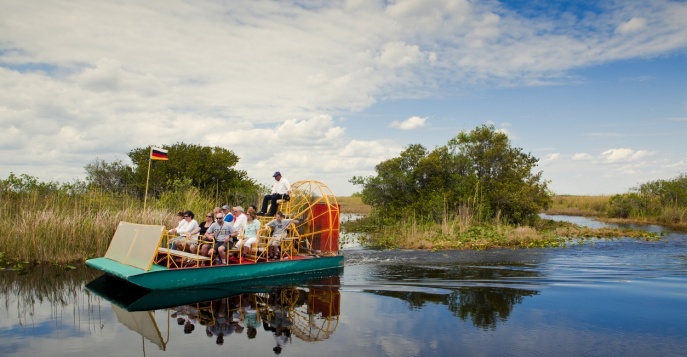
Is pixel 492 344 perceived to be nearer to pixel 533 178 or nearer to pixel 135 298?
pixel 135 298

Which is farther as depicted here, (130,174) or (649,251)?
(130,174)

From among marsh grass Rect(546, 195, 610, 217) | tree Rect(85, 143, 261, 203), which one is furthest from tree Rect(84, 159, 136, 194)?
marsh grass Rect(546, 195, 610, 217)

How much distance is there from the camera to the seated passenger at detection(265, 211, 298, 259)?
15.1 meters

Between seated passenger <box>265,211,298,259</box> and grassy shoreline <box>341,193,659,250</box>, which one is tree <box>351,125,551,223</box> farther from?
seated passenger <box>265,211,298,259</box>

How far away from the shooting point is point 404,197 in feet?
90.8

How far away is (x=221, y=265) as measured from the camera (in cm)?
1327

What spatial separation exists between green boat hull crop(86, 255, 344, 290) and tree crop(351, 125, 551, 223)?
11.8 m

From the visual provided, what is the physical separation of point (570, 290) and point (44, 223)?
15.2m

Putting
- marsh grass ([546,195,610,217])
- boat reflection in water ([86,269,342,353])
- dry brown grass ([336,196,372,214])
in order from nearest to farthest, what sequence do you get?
1. boat reflection in water ([86,269,342,353])
2. marsh grass ([546,195,610,217])
3. dry brown grass ([336,196,372,214])

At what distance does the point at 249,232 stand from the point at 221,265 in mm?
1501

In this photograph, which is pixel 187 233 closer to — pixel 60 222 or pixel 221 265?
pixel 221 265

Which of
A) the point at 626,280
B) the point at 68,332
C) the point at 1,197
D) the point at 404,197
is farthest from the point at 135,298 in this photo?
the point at 404,197

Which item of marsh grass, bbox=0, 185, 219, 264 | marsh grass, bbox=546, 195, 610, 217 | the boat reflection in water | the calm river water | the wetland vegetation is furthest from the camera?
marsh grass, bbox=546, 195, 610, 217

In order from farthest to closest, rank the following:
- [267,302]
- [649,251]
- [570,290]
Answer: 1. [649,251]
2. [570,290]
3. [267,302]
